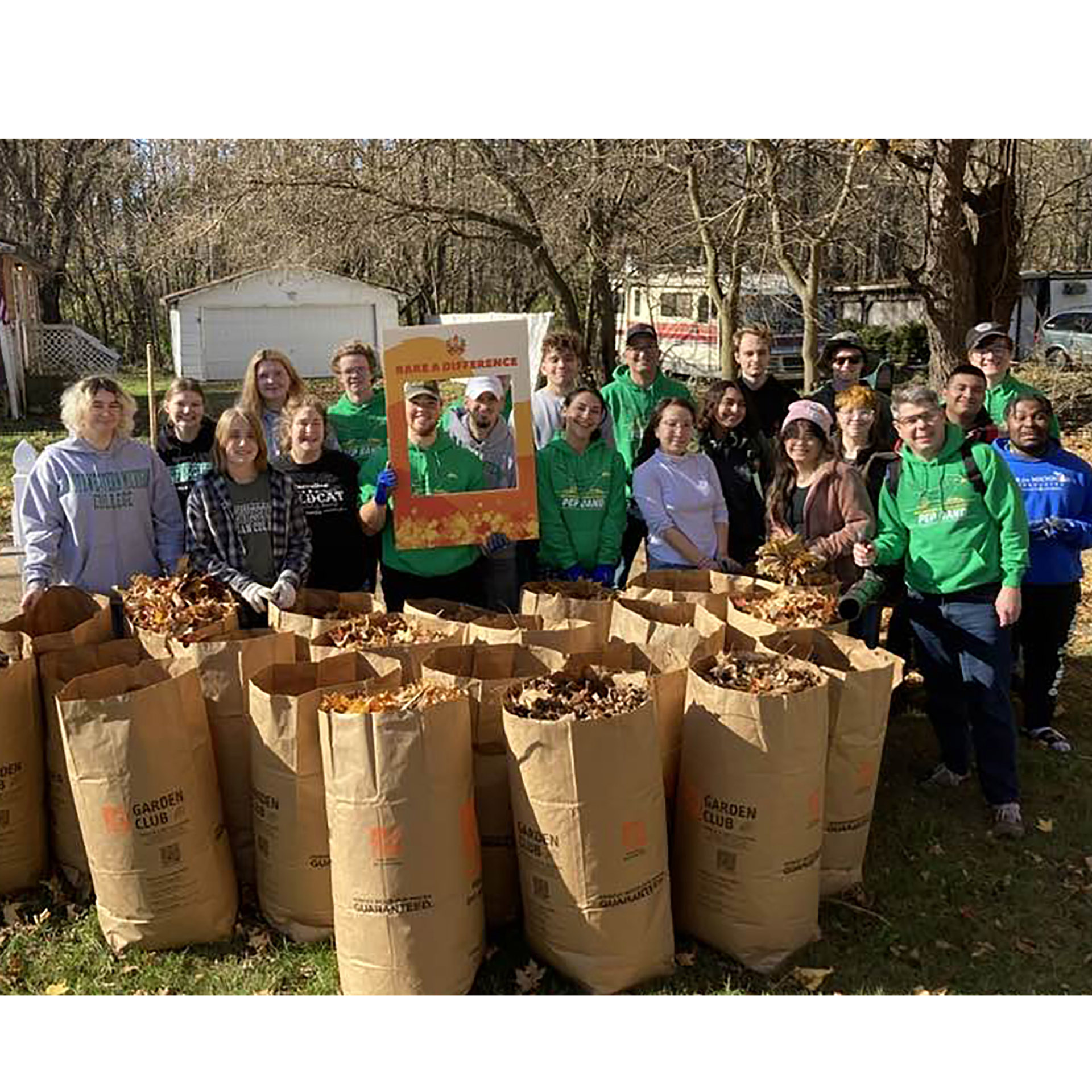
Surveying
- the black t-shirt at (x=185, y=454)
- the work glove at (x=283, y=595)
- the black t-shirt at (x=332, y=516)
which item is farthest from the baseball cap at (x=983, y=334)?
the black t-shirt at (x=185, y=454)

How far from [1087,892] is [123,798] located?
3581mm

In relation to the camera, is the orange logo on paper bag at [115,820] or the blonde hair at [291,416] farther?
the blonde hair at [291,416]

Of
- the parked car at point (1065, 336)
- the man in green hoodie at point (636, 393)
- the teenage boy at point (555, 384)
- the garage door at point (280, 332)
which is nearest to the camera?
the teenage boy at point (555, 384)

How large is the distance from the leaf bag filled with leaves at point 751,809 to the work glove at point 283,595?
1.78 metres

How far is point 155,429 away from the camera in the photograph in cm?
549

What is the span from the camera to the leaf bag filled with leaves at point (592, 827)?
120 inches

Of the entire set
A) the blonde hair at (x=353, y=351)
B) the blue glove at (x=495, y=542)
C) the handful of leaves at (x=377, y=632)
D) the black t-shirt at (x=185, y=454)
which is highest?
the blonde hair at (x=353, y=351)

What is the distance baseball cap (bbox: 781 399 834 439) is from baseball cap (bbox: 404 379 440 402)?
166 cm

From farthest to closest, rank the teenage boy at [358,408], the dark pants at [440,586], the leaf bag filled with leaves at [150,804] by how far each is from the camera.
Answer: the teenage boy at [358,408], the dark pants at [440,586], the leaf bag filled with leaves at [150,804]

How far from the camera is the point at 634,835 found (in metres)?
3.13

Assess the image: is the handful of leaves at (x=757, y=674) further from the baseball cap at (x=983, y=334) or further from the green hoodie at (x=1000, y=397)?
the baseball cap at (x=983, y=334)

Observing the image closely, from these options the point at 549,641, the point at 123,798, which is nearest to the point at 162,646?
the point at 123,798

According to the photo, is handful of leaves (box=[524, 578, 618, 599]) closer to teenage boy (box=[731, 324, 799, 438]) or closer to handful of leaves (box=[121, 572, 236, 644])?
handful of leaves (box=[121, 572, 236, 644])

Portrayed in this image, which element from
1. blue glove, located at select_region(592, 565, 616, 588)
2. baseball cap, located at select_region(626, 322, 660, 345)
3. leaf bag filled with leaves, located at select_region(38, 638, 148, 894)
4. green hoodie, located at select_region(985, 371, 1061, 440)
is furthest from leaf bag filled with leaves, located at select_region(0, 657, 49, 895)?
green hoodie, located at select_region(985, 371, 1061, 440)
